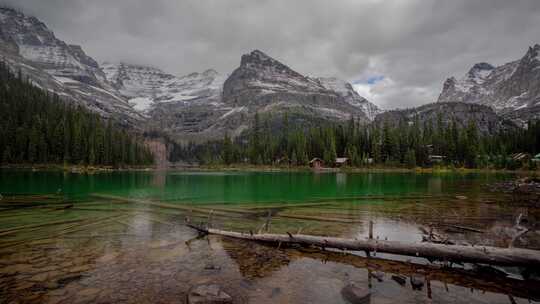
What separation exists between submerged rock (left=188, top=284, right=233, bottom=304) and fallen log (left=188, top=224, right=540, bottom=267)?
6.47 m

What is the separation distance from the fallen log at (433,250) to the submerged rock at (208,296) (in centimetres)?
647

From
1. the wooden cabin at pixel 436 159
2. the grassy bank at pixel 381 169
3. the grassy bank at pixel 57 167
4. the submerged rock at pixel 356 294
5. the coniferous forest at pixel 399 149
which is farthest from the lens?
the wooden cabin at pixel 436 159

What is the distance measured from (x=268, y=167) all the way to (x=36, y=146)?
320 ft

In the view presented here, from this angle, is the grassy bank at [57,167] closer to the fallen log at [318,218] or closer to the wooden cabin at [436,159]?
the fallen log at [318,218]

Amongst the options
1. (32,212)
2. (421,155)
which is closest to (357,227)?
(32,212)

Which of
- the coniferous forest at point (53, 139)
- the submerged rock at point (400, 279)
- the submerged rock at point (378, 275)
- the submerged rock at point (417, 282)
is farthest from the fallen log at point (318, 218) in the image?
the coniferous forest at point (53, 139)

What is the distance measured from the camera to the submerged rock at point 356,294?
10.4m

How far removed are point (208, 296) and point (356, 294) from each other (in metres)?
5.12

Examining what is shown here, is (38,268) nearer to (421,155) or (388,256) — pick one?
(388,256)

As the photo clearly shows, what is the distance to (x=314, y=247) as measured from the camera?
54.2ft

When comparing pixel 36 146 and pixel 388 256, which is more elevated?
pixel 36 146

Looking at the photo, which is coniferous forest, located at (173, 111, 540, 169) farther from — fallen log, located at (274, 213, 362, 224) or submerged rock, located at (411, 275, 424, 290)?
submerged rock, located at (411, 275, 424, 290)

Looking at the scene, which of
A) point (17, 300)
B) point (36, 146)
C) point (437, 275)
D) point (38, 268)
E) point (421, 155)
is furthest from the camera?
point (421, 155)

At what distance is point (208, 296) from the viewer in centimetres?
1029
